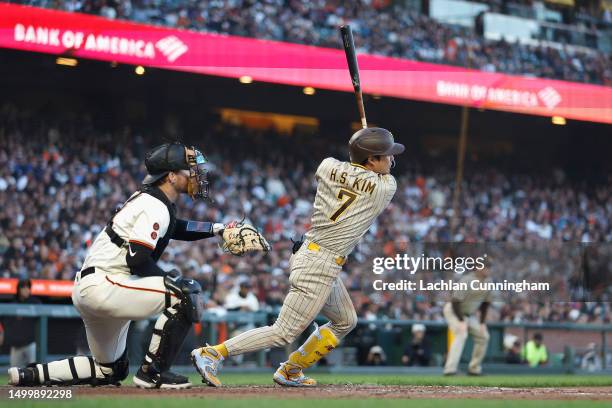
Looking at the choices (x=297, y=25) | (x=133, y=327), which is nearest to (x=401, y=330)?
(x=133, y=327)

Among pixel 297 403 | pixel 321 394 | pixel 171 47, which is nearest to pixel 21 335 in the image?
pixel 321 394

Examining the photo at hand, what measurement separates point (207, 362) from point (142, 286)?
0.89 metres

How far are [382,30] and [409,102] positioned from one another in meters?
2.48

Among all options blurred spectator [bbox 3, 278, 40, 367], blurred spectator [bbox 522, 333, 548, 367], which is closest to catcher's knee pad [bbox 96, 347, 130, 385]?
blurred spectator [bbox 3, 278, 40, 367]

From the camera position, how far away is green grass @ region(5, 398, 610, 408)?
523 cm

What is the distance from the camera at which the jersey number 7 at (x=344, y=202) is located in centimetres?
688

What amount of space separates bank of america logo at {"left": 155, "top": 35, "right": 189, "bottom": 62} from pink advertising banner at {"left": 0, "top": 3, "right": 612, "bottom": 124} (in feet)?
0.06

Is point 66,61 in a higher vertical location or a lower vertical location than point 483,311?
higher

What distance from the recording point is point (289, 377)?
718cm

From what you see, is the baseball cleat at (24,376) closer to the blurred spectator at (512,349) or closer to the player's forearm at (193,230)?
the player's forearm at (193,230)

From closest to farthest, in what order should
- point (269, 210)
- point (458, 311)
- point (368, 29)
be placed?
point (458, 311), point (269, 210), point (368, 29)

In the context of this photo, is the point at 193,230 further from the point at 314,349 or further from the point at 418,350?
the point at 418,350

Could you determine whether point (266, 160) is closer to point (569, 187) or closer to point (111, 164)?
point (111, 164)

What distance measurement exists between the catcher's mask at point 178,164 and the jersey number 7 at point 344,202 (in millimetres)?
878
